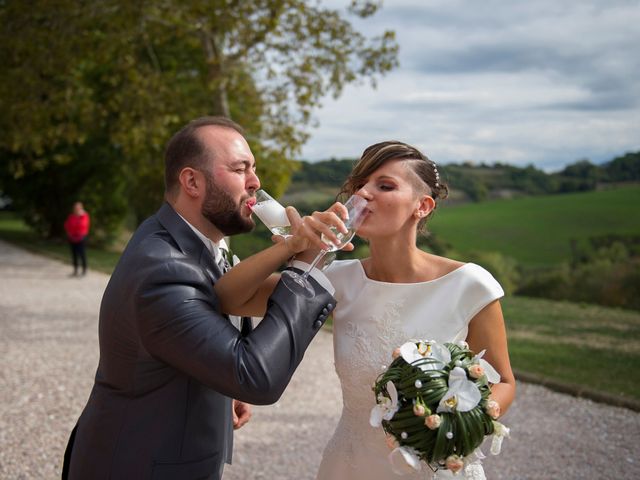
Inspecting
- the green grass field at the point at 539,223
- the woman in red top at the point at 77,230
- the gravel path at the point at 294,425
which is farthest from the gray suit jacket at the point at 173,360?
the green grass field at the point at 539,223

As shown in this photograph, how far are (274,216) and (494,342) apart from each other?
3.55 feet

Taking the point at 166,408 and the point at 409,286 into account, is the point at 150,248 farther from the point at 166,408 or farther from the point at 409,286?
the point at 409,286

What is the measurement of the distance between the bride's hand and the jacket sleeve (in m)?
0.15

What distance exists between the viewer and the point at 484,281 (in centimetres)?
290

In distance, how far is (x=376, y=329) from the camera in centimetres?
303

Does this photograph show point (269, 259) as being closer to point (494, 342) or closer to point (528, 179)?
point (494, 342)

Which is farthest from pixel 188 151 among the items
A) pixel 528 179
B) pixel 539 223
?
pixel 528 179

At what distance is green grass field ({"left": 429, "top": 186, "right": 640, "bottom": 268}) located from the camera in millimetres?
30578

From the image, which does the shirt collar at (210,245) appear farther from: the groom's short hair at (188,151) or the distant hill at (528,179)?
the distant hill at (528,179)

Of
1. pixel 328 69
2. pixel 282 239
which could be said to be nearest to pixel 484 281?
pixel 282 239

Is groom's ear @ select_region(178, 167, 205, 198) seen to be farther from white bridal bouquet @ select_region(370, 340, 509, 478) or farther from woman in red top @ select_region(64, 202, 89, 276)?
woman in red top @ select_region(64, 202, 89, 276)

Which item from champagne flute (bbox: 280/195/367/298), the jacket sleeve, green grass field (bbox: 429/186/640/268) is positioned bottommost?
green grass field (bbox: 429/186/640/268)

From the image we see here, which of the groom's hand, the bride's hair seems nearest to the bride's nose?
the bride's hair

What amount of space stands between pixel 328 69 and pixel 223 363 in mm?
12480
